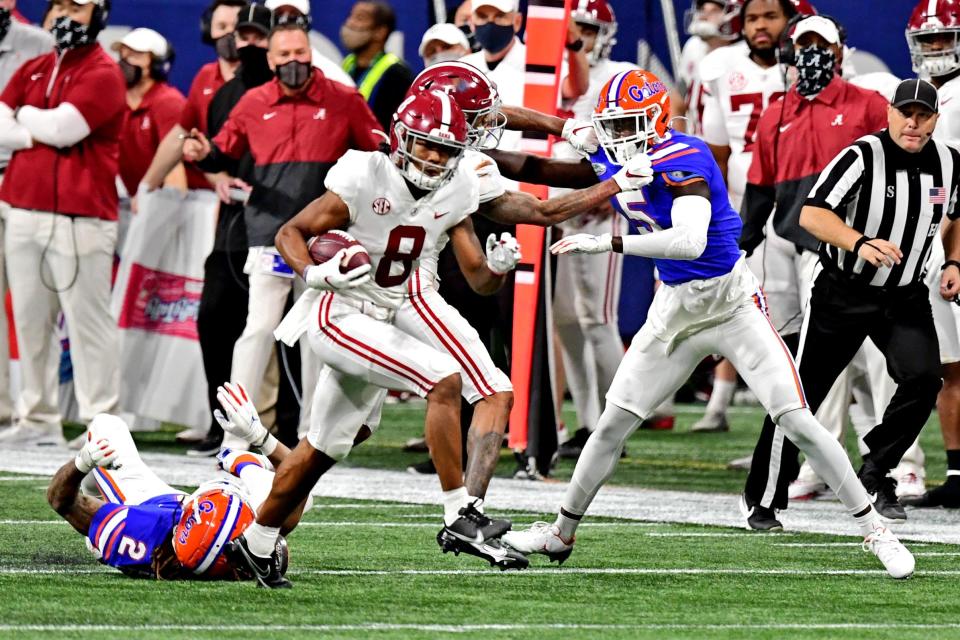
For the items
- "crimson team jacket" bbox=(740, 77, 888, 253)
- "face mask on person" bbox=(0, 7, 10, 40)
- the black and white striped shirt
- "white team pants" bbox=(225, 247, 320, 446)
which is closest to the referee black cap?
the black and white striped shirt

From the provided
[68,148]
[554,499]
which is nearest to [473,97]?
[554,499]

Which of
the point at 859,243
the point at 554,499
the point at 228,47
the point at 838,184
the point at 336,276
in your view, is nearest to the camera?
the point at 336,276

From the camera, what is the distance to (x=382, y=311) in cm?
575

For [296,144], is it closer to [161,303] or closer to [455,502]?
[161,303]

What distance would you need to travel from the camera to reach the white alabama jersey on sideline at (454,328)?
5.82m

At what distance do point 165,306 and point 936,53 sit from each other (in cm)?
449

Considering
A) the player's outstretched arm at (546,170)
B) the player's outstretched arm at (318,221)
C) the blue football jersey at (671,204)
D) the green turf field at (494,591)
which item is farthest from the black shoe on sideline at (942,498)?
the player's outstretched arm at (318,221)

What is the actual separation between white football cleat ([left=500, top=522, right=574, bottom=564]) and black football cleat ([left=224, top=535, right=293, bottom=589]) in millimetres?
919

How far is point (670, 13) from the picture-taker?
12383mm

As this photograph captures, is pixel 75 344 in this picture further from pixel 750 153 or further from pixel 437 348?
pixel 437 348

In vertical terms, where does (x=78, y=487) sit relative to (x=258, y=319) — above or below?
above

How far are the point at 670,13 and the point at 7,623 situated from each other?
341 inches

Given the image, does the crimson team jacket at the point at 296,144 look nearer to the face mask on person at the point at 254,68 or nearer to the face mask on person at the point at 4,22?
the face mask on person at the point at 254,68

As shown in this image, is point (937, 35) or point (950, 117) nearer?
point (950, 117)
